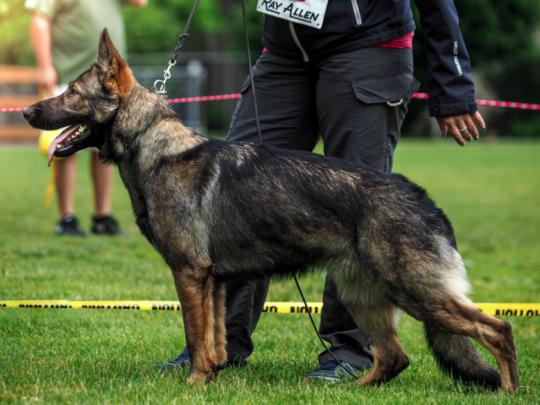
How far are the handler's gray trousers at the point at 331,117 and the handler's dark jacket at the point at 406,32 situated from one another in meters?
0.08

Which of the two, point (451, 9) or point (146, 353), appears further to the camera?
point (146, 353)

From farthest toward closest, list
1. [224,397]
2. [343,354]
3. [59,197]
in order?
[59,197]
[343,354]
[224,397]

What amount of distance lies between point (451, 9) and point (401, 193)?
1052 millimetres

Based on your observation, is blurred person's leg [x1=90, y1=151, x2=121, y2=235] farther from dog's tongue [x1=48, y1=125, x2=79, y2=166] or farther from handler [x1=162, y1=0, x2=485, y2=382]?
dog's tongue [x1=48, y1=125, x2=79, y2=166]

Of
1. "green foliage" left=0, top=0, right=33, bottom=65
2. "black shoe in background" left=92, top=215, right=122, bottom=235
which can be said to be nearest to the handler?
"black shoe in background" left=92, top=215, right=122, bottom=235

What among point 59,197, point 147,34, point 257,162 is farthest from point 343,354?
point 147,34

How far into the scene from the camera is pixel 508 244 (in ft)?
32.4

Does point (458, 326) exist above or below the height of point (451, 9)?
below

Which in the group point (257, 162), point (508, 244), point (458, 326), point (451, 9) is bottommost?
point (508, 244)

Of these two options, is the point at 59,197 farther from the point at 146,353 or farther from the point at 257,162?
the point at 257,162

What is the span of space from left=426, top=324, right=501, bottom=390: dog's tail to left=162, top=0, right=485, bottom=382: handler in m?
0.58

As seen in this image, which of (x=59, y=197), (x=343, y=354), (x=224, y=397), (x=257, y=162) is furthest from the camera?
(x=59, y=197)

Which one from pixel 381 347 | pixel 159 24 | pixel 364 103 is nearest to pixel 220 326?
pixel 381 347

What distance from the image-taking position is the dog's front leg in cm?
432
